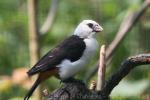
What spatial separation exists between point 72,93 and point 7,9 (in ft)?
18.2

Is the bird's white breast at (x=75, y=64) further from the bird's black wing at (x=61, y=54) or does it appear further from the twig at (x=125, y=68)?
the twig at (x=125, y=68)

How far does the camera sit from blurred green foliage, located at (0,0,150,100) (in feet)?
25.2

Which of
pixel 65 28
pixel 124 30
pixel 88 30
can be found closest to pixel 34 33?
pixel 124 30

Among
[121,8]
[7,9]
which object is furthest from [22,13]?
[121,8]

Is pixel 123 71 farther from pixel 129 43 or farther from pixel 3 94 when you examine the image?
pixel 129 43

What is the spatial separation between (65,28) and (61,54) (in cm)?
458

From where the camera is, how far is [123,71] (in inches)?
117

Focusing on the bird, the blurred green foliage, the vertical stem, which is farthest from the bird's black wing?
the blurred green foliage

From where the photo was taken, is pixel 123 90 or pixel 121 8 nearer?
pixel 123 90

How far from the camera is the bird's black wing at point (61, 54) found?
3820mm

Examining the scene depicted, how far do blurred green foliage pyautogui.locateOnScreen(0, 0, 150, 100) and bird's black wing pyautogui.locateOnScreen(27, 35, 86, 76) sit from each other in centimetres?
343

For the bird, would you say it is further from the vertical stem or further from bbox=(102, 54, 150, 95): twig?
the vertical stem

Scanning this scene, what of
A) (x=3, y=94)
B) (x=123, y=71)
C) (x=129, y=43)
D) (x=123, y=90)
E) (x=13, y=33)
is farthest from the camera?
(x=13, y=33)

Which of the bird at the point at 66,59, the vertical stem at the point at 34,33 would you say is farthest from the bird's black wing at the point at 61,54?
the vertical stem at the point at 34,33
